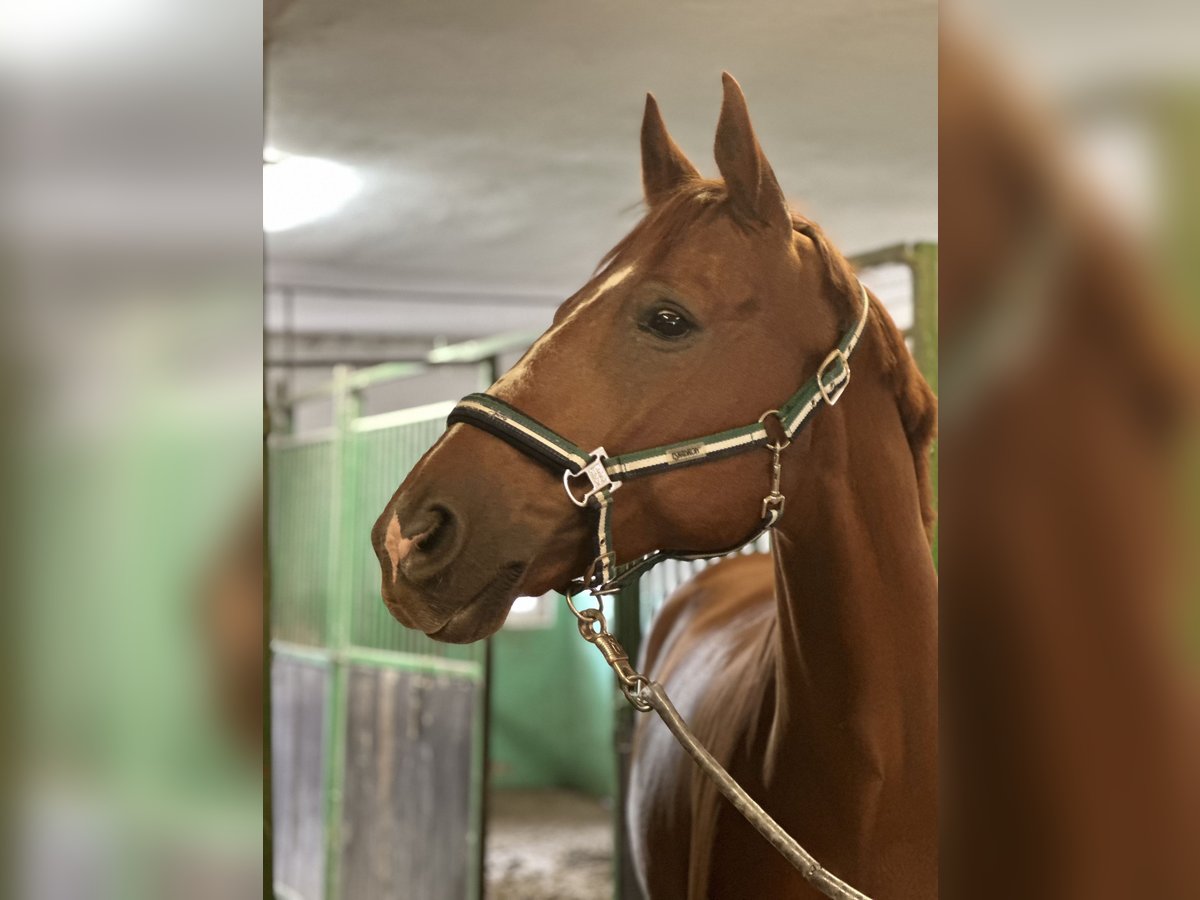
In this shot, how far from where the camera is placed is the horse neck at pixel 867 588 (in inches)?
28.3

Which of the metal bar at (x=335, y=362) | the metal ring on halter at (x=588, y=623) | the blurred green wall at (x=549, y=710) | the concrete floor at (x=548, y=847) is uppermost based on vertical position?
the metal bar at (x=335, y=362)

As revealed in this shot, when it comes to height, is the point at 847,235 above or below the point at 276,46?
below

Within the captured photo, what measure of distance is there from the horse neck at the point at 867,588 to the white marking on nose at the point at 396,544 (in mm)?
263

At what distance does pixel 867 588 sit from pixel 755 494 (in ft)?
0.40

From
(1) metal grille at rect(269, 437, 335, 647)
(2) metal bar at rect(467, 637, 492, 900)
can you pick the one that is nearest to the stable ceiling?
(2) metal bar at rect(467, 637, 492, 900)

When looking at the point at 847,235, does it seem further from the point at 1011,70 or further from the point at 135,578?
the point at 135,578

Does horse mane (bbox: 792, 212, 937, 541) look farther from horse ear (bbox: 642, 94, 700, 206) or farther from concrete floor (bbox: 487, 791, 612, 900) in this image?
concrete floor (bbox: 487, 791, 612, 900)

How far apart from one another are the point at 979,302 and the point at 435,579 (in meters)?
0.42

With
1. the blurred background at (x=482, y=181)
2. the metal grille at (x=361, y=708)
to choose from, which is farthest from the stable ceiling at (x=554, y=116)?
the metal grille at (x=361, y=708)

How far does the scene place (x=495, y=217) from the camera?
3.10ft

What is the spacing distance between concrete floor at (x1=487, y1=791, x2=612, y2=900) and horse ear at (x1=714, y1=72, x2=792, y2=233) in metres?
2.57

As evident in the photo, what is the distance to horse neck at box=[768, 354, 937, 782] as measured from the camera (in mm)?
720

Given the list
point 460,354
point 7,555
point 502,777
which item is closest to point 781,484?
point 7,555

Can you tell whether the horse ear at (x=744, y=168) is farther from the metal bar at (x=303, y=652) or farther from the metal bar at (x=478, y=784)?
the metal bar at (x=303, y=652)
